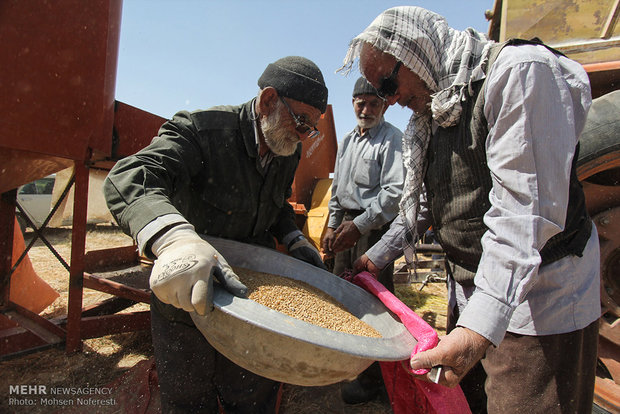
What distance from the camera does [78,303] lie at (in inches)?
102

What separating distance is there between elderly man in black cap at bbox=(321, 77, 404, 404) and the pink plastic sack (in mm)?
975

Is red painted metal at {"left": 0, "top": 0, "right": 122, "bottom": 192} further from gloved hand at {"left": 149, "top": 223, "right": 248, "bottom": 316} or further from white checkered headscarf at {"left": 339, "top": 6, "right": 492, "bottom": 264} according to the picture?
white checkered headscarf at {"left": 339, "top": 6, "right": 492, "bottom": 264}

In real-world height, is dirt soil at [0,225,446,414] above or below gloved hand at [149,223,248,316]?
below

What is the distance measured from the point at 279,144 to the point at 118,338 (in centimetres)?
270

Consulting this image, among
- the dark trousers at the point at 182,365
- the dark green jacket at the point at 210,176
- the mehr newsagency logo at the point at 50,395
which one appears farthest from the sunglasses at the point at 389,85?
the mehr newsagency logo at the point at 50,395

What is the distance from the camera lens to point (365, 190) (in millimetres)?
3070

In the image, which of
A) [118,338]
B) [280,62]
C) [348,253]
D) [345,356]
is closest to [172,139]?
[280,62]

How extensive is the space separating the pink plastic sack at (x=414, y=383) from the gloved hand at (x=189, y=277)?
596mm

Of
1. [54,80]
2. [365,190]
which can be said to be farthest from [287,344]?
[365,190]

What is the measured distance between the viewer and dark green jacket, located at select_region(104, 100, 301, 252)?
4.44 ft

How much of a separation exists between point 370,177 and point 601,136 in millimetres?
1569

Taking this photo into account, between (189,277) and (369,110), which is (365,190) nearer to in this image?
(369,110)

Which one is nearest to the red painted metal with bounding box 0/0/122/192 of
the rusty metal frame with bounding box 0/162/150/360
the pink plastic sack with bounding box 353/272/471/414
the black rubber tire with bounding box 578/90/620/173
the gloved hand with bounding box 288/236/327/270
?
the rusty metal frame with bounding box 0/162/150/360

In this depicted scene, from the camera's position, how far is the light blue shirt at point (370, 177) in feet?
9.05
